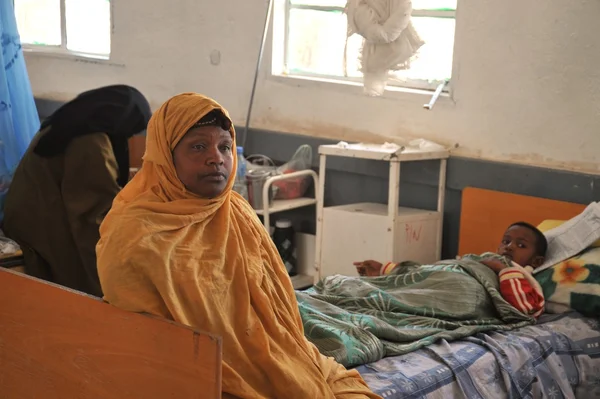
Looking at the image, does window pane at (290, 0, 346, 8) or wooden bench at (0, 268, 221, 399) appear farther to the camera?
window pane at (290, 0, 346, 8)

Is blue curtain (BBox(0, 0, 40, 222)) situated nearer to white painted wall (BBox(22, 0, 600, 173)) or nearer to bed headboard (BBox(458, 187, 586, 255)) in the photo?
white painted wall (BBox(22, 0, 600, 173))

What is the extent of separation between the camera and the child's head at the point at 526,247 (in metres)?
3.56

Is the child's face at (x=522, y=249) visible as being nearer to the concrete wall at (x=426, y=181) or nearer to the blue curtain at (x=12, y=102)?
the concrete wall at (x=426, y=181)

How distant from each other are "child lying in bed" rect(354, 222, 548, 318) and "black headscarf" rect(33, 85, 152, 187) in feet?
3.91

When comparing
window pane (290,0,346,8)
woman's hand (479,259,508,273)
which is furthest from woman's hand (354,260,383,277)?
window pane (290,0,346,8)

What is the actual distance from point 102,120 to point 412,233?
1.60 metres

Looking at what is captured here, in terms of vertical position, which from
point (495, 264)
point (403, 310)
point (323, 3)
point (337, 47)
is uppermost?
point (323, 3)

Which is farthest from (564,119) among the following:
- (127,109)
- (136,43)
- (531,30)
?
(136,43)

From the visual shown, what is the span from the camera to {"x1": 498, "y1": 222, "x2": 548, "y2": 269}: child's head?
356 cm

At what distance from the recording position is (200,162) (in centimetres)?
223

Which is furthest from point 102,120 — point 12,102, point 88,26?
point 88,26

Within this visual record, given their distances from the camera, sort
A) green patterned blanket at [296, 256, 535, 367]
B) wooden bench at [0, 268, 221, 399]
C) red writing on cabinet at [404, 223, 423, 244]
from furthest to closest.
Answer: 1. red writing on cabinet at [404, 223, 423, 244]
2. green patterned blanket at [296, 256, 535, 367]
3. wooden bench at [0, 268, 221, 399]

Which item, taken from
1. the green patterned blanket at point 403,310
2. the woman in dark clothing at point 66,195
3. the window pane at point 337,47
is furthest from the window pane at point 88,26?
the green patterned blanket at point 403,310

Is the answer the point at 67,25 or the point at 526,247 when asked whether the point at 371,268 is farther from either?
the point at 67,25
